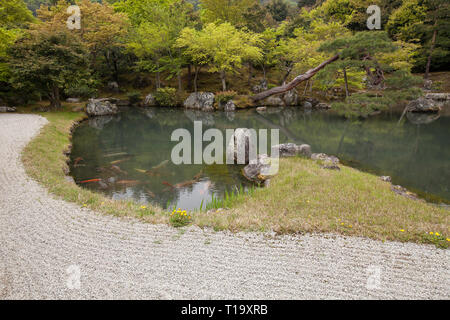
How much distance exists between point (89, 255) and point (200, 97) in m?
27.0

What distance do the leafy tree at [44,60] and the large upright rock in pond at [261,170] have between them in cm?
Result: 1732

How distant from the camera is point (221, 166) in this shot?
11414mm

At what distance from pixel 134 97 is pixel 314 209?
29718mm

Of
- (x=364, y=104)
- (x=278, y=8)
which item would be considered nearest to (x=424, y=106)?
(x=364, y=104)

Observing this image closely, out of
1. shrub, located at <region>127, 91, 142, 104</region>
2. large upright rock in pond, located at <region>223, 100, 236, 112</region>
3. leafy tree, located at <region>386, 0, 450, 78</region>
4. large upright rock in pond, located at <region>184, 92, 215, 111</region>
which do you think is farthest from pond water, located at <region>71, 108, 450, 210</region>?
leafy tree, located at <region>386, 0, 450, 78</region>

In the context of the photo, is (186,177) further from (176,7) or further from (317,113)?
(176,7)

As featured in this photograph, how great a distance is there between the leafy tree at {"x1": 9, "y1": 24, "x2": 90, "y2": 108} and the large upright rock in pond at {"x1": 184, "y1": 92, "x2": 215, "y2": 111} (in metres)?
11.7

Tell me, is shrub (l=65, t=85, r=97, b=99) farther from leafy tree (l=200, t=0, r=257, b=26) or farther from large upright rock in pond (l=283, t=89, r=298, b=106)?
large upright rock in pond (l=283, t=89, r=298, b=106)

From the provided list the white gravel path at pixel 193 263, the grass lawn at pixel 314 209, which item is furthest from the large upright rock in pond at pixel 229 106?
the white gravel path at pixel 193 263

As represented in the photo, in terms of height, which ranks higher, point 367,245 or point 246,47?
point 246,47

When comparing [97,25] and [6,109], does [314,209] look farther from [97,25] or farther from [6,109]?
[97,25]
